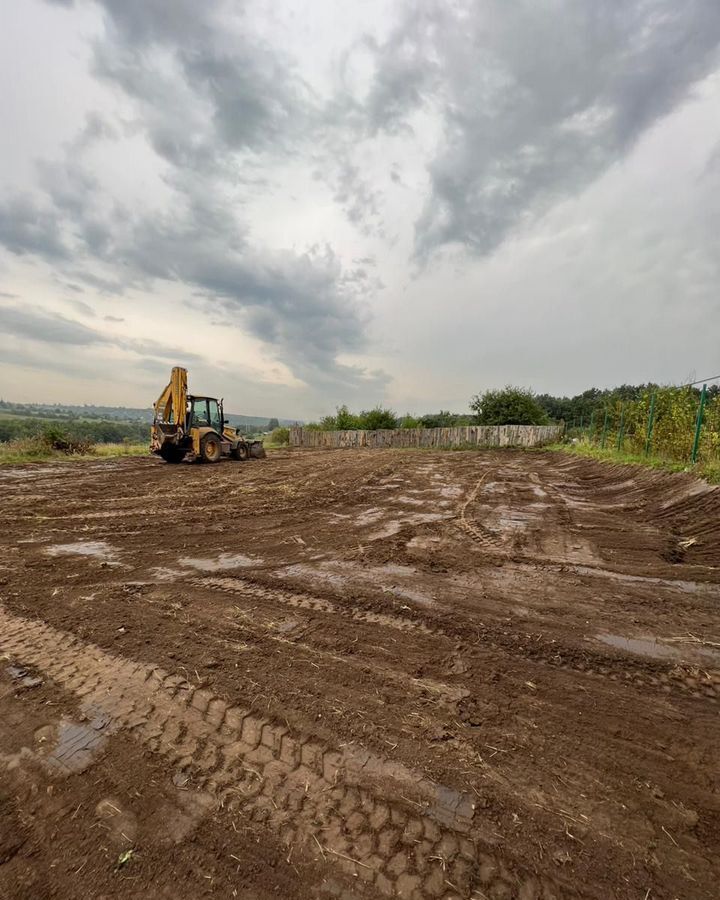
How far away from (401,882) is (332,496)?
8500mm

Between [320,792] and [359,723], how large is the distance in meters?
0.47

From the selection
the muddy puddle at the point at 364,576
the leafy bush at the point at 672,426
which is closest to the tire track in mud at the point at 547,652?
the muddy puddle at the point at 364,576

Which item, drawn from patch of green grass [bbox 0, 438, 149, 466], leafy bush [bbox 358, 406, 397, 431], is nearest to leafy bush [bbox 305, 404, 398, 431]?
leafy bush [bbox 358, 406, 397, 431]

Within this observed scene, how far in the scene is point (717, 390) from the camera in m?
11.3

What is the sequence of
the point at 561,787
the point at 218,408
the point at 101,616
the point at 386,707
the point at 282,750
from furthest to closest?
1. the point at 218,408
2. the point at 101,616
3. the point at 386,707
4. the point at 282,750
5. the point at 561,787

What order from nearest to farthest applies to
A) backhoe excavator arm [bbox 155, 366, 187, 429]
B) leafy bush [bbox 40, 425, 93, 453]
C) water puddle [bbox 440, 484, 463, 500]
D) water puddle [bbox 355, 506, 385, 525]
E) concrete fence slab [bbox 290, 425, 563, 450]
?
water puddle [bbox 355, 506, 385, 525] → water puddle [bbox 440, 484, 463, 500] → backhoe excavator arm [bbox 155, 366, 187, 429] → leafy bush [bbox 40, 425, 93, 453] → concrete fence slab [bbox 290, 425, 563, 450]

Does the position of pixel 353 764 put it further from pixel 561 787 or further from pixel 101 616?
pixel 101 616

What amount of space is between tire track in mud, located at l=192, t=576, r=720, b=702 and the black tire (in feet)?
48.3

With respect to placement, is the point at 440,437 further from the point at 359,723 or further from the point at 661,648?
the point at 359,723

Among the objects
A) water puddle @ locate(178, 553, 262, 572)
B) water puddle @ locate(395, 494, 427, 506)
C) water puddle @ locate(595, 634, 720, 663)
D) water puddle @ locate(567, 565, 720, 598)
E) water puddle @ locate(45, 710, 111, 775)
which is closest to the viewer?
water puddle @ locate(45, 710, 111, 775)

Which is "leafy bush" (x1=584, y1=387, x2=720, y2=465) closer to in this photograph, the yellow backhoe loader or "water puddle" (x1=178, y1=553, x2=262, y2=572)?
"water puddle" (x1=178, y1=553, x2=262, y2=572)

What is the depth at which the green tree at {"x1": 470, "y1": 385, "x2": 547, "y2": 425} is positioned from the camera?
38.9 meters

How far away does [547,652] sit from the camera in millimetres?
3170

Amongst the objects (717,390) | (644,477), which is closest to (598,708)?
(644,477)
